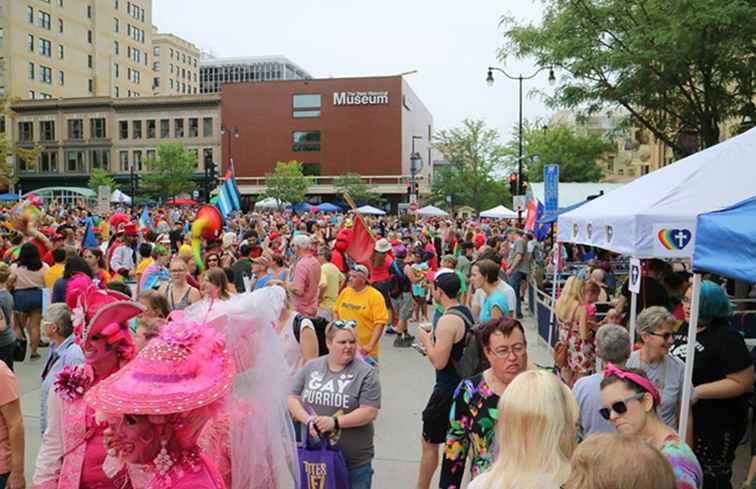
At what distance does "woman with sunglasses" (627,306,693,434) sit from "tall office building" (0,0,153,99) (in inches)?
2716

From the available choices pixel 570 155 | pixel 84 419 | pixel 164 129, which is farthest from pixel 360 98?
pixel 84 419

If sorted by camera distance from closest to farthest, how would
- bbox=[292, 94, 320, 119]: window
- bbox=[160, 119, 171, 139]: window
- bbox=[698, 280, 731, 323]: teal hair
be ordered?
bbox=[698, 280, 731, 323]: teal hair
bbox=[292, 94, 320, 119]: window
bbox=[160, 119, 171, 139]: window

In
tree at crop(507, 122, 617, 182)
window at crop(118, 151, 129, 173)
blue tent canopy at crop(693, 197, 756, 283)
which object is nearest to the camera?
blue tent canopy at crop(693, 197, 756, 283)

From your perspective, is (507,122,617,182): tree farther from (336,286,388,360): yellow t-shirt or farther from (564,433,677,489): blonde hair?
(564,433,677,489): blonde hair

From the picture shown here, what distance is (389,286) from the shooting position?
11102 mm

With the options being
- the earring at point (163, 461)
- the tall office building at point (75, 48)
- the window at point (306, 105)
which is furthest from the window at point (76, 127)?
the earring at point (163, 461)

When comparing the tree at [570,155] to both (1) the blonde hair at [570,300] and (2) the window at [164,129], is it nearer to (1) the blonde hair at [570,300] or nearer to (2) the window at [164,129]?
(1) the blonde hair at [570,300]

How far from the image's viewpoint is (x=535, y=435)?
99.7 inches

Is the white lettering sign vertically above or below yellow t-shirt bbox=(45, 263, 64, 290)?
above

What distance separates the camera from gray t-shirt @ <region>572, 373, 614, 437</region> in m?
3.92

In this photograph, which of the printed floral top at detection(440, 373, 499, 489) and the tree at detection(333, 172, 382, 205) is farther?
the tree at detection(333, 172, 382, 205)

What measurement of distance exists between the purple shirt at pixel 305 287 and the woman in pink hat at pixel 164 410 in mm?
4557

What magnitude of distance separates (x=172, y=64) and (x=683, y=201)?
112 m

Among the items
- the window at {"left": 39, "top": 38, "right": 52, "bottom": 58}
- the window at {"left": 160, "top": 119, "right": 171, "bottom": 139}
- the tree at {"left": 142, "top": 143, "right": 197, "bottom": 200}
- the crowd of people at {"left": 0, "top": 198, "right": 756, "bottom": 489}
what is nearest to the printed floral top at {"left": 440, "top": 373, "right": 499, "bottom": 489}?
the crowd of people at {"left": 0, "top": 198, "right": 756, "bottom": 489}
